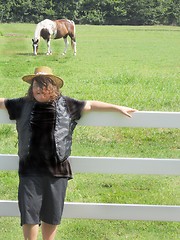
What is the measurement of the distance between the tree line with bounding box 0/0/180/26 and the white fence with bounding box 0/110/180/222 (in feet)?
217

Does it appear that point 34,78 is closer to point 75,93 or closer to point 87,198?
point 87,198

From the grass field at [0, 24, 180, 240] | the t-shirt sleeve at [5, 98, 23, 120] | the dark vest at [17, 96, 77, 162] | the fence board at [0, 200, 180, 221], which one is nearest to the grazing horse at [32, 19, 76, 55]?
the grass field at [0, 24, 180, 240]

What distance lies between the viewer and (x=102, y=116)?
4.63m

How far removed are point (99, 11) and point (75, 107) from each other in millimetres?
70084

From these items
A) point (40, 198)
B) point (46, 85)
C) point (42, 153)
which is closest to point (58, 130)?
point (42, 153)

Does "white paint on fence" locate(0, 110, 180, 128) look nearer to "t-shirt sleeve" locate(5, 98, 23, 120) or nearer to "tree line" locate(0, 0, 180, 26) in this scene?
"t-shirt sleeve" locate(5, 98, 23, 120)

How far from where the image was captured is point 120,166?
4750 mm

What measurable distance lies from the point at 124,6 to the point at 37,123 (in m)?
72.1

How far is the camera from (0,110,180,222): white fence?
183 inches

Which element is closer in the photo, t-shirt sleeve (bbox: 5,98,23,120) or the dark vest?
the dark vest

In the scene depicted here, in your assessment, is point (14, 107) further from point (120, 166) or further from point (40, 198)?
point (120, 166)

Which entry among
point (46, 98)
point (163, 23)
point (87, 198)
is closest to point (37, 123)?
point (46, 98)

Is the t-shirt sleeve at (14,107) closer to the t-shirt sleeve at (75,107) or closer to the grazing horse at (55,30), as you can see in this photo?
the t-shirt sleeve at (75,107)

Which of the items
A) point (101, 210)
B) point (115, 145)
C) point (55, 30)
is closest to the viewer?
point (101, 210)
